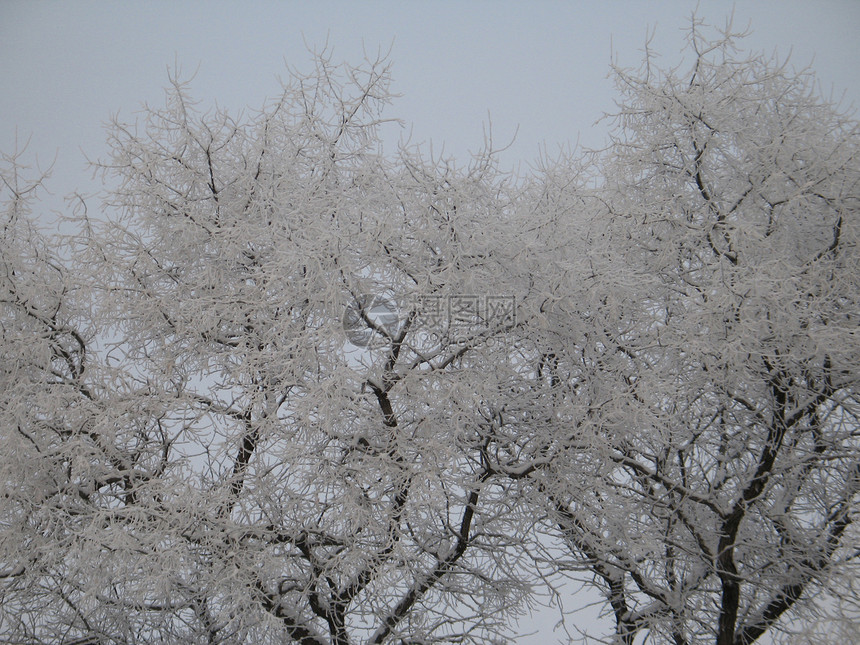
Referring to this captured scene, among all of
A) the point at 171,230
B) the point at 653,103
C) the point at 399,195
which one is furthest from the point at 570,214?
the point at 171,230

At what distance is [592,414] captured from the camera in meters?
7.20

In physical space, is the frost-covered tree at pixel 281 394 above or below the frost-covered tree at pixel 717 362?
below

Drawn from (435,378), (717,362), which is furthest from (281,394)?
(717,362)

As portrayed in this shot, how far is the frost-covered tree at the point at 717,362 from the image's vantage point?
736 centimetres

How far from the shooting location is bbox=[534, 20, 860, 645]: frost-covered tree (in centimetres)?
736

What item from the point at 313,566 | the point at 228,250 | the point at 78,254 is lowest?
the point at 313,566

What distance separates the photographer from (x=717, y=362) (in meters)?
7.20

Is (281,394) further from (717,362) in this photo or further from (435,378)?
(717,362)

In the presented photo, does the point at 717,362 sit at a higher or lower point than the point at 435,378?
higher

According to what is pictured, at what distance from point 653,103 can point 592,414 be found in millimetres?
3524

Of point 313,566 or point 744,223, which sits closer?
point 313,566

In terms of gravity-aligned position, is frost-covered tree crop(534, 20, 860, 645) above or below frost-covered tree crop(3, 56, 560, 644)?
above

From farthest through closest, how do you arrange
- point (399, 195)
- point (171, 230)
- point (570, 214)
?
point (570, 214)
point (171, 230)
point (399, 195)

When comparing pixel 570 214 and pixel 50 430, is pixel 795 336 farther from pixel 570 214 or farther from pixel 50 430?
pixel 50 430
